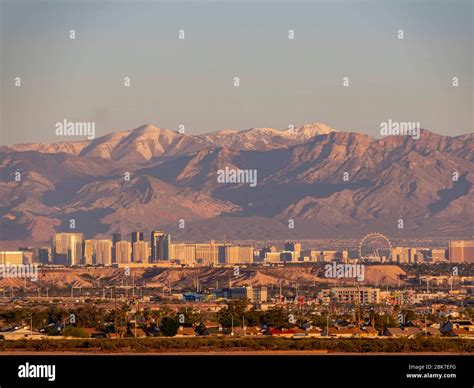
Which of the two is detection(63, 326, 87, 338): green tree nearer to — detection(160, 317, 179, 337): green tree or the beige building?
detection(160, 317, 179, 337): green tree

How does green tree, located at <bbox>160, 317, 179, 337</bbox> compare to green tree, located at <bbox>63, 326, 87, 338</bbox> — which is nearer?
green tree, located at <bbox>63, 326, 87, 338</bbox>

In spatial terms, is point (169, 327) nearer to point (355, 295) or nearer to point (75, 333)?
point (75, 333)

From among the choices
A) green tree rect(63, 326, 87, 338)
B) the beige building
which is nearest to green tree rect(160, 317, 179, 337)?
green tree rect(63, 326, 87, 338)

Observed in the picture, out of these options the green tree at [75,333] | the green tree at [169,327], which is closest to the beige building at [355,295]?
the green tree at [169,327]

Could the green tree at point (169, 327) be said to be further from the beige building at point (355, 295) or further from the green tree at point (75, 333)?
the beige building at point (355, 295)

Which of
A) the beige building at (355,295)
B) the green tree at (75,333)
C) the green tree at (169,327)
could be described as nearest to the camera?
the green tree at (75,333)

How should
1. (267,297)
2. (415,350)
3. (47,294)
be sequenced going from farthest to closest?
(47,294)
(267,297)
(415,350)

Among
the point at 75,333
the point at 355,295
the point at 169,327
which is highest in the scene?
the point at 355,295

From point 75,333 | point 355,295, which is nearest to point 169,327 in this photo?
point 75,333

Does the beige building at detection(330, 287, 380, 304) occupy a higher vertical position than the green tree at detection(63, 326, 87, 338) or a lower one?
higher
